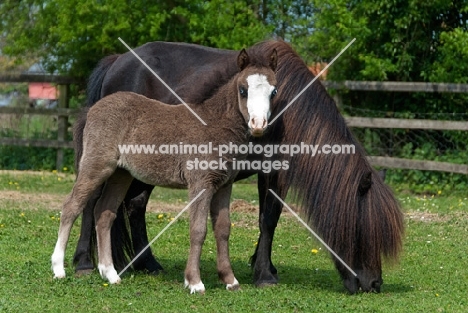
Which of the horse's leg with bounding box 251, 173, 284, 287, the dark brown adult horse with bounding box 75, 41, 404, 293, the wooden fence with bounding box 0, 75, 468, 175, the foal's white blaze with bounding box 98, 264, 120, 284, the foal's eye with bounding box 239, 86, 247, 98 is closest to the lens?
the foal's eye with bounding box 239, 86, 247, 98

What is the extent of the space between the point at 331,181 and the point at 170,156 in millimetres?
1285

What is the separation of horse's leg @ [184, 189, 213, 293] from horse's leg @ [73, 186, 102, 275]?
3.63 ft

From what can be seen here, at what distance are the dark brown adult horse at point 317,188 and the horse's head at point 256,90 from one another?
234mm

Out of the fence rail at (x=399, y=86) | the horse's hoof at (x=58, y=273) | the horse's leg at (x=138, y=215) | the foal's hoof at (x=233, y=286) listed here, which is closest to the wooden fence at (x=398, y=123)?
the fence rail at (x=399, y=86)

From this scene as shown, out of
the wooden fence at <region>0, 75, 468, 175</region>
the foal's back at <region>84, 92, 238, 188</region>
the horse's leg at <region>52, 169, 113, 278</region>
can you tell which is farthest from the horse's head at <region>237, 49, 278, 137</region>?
the wooden fence at <region>0, 75, 468, 175</region>

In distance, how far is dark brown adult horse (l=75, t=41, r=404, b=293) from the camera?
6.24 m

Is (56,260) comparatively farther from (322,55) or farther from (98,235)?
(322,55)

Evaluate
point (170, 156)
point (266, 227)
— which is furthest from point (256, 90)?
point (266, 227)

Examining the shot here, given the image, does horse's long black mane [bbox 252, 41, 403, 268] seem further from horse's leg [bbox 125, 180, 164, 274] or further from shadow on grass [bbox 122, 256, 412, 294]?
horse's leg [bbox 125, 180, 164, 274]

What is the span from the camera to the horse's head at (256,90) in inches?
225

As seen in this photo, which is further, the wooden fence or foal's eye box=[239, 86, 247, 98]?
the wooden fence

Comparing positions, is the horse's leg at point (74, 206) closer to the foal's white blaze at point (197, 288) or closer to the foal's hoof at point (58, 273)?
the foal's hoof at point (58, 273)

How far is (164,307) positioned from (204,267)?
190 centimetres

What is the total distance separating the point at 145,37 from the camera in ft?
49.8
